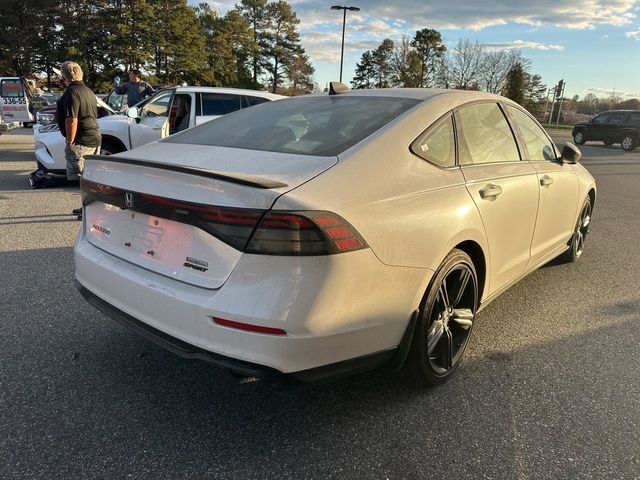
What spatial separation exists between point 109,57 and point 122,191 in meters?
50.6

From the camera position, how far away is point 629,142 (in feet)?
77.0

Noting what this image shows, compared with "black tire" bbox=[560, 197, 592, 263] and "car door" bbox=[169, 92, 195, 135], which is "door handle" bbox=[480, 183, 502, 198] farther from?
Result: "car door" bbox=[169, 92, 195, 135]

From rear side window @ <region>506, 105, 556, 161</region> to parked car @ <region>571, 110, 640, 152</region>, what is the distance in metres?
23.4

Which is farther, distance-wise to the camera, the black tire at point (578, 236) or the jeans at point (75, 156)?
the jeans at point (75, 156)

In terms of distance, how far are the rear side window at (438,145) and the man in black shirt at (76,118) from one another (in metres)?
4.53

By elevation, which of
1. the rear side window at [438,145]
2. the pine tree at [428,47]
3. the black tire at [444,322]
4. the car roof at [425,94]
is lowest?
the black tire at [444,322]

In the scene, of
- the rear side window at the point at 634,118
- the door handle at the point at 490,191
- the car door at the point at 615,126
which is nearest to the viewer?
the door handle at the point at 490,191

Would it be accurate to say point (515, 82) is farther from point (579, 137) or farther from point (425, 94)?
point (425, 94)

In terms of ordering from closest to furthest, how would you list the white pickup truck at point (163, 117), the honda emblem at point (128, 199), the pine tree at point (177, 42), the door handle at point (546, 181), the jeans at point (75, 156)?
the honda emblem at point (128, 199), the door handle at point (546, 181), the jeans at point (75, 156), the white pickup truck at point (163, 117), the pine tree at point (177, 42)

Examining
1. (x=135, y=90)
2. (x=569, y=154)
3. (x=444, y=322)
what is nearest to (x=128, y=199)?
(x=444, y=322)

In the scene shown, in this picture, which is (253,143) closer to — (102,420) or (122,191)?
(122,191)

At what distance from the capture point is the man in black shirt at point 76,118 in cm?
580

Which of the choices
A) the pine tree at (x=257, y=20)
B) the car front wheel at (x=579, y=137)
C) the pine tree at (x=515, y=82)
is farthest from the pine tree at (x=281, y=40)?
the car front wheel at (x=579, y=137)

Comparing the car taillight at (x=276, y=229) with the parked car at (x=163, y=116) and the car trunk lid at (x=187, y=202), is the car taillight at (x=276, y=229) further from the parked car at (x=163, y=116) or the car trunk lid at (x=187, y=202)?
the parked car at (x=163, y=116)
